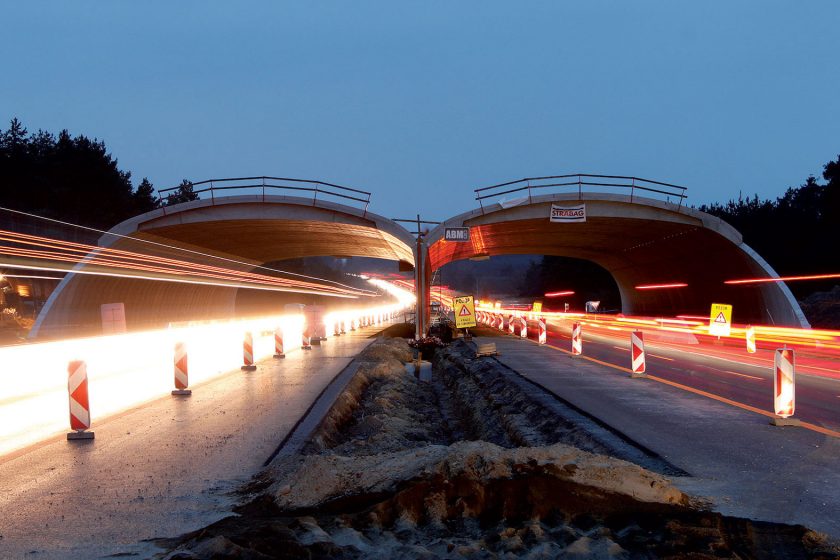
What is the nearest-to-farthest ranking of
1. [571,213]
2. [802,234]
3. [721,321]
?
[721,321] → [571,213] → [802,234]

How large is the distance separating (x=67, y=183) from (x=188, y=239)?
35723 millimetres

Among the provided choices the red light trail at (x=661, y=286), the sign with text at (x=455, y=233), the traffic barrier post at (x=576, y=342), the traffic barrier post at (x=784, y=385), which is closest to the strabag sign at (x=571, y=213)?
the sign with text at (x=455, y=233)

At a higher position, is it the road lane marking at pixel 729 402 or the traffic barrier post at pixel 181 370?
the traffic barrier post at pixel 181 370

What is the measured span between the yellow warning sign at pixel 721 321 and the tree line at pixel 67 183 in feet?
173

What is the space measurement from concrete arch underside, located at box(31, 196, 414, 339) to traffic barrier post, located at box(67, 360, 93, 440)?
70.9 ft

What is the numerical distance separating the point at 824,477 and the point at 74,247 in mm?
32931

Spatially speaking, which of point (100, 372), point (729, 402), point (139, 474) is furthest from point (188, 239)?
point (139, 474)

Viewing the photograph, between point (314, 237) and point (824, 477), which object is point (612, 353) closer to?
point (824, 477)

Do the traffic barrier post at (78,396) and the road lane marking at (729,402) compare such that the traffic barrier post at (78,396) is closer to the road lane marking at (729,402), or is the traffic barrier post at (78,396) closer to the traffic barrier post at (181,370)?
the traffic barrier post at (181,370)

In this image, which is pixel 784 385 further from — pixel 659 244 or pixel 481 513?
pixel 659 244

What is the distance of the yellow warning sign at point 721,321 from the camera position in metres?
30.9

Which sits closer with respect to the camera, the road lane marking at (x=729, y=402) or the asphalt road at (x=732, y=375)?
the road lane marking at (x=729, y=402)

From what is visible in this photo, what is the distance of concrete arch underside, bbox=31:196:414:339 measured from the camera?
105 ft

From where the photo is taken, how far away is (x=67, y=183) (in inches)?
2672
